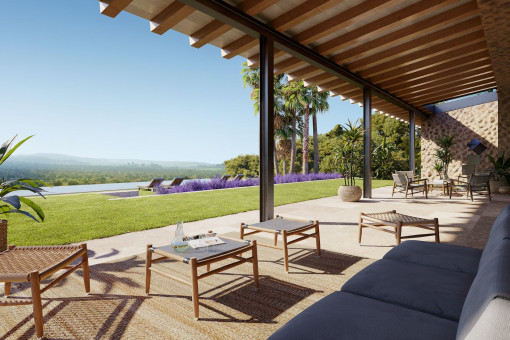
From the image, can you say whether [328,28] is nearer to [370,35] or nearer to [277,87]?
[370,35]

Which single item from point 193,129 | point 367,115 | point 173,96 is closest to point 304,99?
point 367,115

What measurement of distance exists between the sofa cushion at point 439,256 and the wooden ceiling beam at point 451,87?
8338mm

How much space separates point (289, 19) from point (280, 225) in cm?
289

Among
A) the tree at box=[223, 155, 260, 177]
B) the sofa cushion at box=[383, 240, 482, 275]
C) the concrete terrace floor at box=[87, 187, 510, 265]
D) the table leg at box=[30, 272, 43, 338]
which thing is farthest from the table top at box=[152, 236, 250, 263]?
the tree at box=[223, 155, 260, 177]

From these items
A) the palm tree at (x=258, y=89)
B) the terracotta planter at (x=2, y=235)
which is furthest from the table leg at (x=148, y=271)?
the palm tree at (x=258, y=89)

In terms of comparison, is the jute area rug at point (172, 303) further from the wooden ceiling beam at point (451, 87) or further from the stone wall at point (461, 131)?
the stone wall at point (461, 131)

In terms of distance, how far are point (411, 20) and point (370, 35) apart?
0.60m

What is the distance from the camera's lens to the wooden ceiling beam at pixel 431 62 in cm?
574

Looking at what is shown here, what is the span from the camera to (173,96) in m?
45.3

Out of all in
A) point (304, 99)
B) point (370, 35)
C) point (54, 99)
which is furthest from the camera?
point (54, 99)

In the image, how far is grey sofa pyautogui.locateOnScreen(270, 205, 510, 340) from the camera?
2.55 ft

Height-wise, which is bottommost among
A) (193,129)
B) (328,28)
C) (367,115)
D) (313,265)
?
(313,265)

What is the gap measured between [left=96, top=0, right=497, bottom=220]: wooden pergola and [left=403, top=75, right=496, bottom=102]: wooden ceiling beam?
180cm

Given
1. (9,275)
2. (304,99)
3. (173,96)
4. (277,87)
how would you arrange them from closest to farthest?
(9,275) → (304,99) → (277,87) → (173,96)
